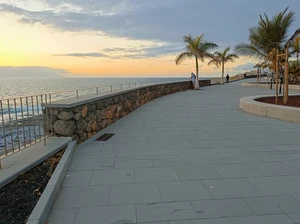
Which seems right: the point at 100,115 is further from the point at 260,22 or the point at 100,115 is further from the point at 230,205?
the point at 260,22

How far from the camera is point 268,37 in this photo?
54.9ft

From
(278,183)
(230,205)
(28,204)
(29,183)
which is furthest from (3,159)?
(278,183)

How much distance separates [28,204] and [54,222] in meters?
0.41

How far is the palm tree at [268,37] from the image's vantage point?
16.0m

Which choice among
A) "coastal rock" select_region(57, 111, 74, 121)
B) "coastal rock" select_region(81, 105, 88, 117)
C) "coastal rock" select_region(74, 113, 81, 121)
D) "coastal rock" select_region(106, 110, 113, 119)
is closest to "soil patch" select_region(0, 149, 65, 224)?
"coastal rock" select_region(57, 111, 74, 121)

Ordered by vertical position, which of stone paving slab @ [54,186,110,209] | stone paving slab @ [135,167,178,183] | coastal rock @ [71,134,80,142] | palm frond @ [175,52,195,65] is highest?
palm frond @ [175,52,195,65]

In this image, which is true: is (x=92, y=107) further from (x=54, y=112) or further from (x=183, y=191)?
(x=183, y=191)

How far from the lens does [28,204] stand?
2.48 metres

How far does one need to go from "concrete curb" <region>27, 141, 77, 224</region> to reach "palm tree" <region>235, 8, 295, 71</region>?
50.0 feet

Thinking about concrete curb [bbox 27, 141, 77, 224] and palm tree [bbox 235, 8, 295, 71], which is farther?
palm tree [bbox 235, 8, 295, 71]

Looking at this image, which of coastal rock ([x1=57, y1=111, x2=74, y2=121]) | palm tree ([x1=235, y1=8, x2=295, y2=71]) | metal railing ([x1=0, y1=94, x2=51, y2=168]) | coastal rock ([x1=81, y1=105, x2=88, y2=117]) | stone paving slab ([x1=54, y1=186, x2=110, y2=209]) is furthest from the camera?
palm tree ([x1=235, y1=8, x2=295, y2=71])

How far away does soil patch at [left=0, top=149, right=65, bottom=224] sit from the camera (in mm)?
2289

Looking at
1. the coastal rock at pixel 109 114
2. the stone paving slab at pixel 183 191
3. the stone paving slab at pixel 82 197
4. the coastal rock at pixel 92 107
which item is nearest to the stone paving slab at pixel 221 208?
the stone paving slab at pixel 183 191

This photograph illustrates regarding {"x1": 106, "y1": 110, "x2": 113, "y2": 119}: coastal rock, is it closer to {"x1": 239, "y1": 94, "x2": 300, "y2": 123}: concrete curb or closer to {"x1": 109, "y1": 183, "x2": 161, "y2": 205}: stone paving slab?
{"x1": 109, "y1": 183, "x2": 161, "y2": 205}: stone paving slab
